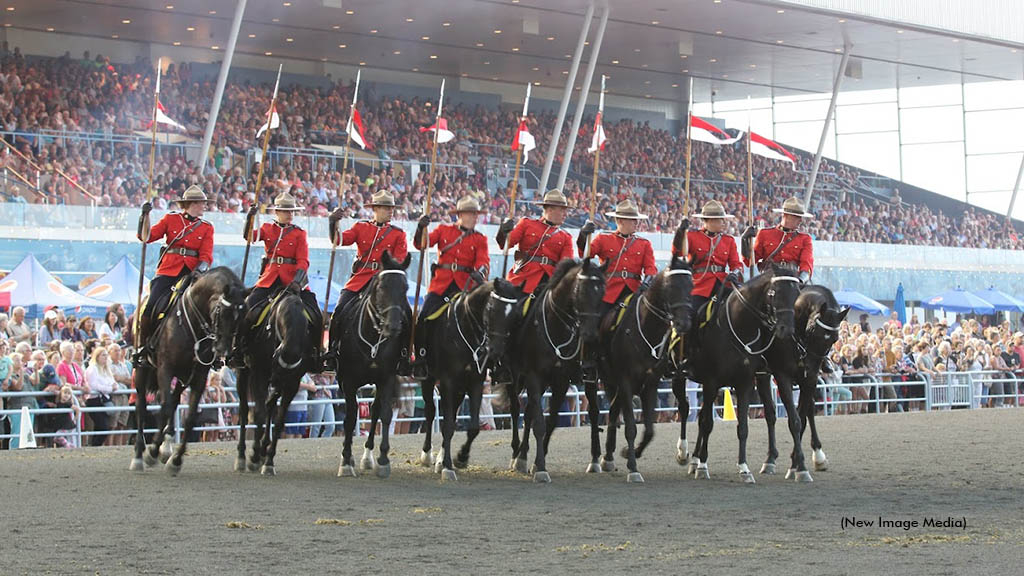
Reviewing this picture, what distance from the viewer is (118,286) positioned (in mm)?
22500

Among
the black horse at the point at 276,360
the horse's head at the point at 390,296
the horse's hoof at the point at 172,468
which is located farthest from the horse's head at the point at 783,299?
the horse's hoof at the point at 172,468

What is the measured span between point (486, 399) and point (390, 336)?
Result: 355 inches

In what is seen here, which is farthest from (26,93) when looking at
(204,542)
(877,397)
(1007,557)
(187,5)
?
(1007,557)

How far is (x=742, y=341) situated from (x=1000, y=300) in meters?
29.0

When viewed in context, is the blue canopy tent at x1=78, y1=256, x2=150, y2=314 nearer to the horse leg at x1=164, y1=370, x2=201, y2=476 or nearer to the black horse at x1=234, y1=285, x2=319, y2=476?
the black horse at x1=234, y1=285, x2=319, y2=476

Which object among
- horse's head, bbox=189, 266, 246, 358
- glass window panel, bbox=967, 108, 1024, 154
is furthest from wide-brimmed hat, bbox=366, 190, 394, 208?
glass window panel, bbox=967, 108, 1024, 154

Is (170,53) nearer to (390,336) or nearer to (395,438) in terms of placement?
(395,438)

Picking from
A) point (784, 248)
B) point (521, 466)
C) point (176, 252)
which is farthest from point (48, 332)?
point (784, 248)

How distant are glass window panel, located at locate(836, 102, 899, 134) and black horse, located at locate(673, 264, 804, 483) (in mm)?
43021

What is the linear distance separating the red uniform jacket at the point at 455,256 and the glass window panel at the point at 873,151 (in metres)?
42.9

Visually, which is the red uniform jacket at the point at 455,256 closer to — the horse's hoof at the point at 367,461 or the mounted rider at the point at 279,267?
the mounted rider at the point at 279,267

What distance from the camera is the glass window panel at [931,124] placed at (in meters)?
54.1

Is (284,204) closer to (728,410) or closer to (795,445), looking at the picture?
(795,445)

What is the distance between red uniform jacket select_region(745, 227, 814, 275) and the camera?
47.2 feet
